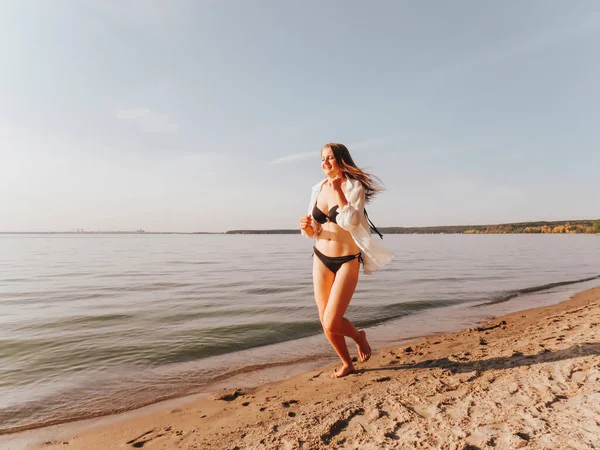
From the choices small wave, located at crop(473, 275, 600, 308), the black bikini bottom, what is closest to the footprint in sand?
the black bikini bottom

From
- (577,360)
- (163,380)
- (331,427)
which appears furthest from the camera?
(163,380)

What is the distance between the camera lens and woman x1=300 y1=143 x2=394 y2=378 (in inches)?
165

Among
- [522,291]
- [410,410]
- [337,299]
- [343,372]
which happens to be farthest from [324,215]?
[522,291]

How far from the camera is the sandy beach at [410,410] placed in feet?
8.75

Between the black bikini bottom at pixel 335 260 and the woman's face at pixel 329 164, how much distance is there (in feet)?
3.48

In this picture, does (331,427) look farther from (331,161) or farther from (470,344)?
(470,344)

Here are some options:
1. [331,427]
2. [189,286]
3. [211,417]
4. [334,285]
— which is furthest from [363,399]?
[189,286]

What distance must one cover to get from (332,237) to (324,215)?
1.06ft

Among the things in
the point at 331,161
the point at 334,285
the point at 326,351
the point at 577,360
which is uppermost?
the point at 331,161

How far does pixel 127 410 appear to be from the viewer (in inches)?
167

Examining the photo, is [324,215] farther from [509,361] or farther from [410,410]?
[509,361]

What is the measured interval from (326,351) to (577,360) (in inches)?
144

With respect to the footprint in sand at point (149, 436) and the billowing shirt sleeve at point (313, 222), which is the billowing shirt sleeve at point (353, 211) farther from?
the footprint in sand at point (149, 436)

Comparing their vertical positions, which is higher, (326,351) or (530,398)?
(530,398)
